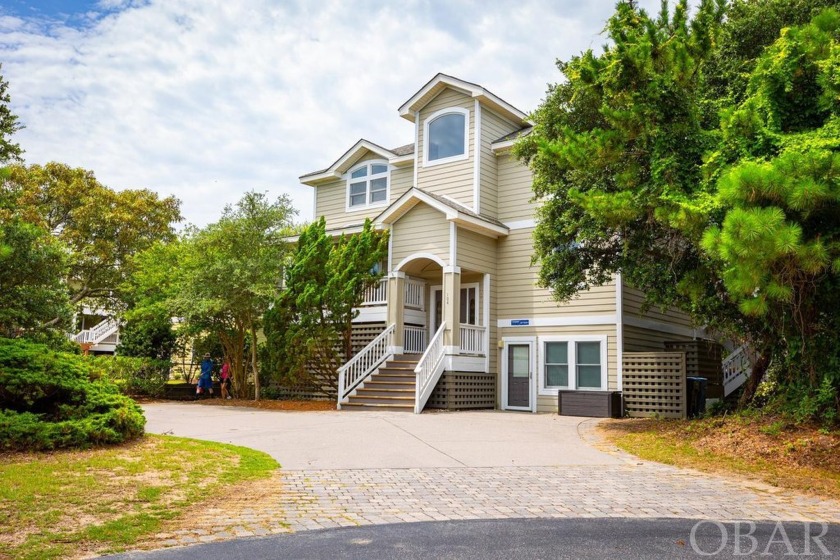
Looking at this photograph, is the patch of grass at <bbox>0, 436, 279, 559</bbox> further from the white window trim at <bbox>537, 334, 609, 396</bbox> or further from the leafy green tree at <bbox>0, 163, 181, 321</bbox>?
the leafy green tree at <bbox>0, 163, 181, 321</bbox>

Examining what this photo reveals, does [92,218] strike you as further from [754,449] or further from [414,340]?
[754,449]

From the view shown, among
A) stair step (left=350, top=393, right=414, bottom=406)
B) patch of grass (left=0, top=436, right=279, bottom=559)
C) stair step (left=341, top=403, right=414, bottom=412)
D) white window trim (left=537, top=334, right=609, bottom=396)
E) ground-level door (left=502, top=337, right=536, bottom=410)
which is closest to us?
patch of grass (left=0, top=436, right=279, bottom=559)

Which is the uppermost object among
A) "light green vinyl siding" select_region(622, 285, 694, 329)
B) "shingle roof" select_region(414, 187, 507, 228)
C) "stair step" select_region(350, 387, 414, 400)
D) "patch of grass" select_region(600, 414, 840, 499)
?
"shingle roof" select_region(414, 187, 507, 228)

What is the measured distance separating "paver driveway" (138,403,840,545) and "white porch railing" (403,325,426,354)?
277 inches

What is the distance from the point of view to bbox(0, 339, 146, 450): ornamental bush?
28.3 feet

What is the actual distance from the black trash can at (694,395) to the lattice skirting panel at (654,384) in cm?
22

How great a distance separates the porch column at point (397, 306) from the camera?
1953cm

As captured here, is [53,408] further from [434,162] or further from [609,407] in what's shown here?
[434,162]

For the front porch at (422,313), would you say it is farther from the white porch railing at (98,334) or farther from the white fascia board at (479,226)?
the white porch railing at (98,334)

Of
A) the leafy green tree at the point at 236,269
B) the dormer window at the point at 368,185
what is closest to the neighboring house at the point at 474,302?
the dormer window at the point at 368,185

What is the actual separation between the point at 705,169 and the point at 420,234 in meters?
9.77

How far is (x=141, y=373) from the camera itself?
73.0ft

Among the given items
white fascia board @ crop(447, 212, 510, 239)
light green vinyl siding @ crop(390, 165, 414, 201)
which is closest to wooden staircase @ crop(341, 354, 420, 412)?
white fascia board @ crop(447, 212, 510, 239)

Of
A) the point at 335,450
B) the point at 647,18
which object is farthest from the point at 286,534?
the point at 647,18
